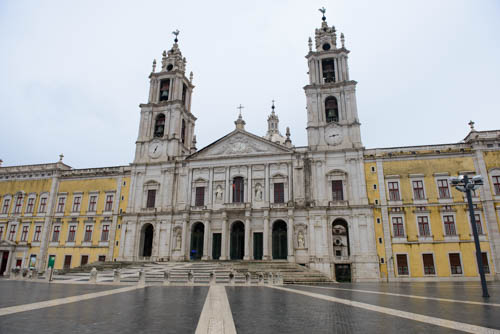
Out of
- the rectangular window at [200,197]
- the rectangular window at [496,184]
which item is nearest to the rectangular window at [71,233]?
the rectangular window at [200,197]

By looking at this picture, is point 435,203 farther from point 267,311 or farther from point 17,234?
point 17,234

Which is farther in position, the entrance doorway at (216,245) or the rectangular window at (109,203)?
the rectangular window at (109,203)

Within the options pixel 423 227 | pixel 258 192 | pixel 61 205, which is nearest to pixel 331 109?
pixel 258 192

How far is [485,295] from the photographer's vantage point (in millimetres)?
13023

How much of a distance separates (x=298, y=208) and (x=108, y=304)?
78.4 ft

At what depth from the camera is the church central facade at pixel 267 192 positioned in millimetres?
31203

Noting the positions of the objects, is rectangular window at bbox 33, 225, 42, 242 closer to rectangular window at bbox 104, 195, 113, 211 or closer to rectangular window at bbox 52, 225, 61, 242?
rectangular window at bbox 52, 225, 61, 242

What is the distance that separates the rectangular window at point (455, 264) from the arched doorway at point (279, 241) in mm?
14523

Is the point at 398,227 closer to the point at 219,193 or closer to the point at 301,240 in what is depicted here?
the point at 301,240

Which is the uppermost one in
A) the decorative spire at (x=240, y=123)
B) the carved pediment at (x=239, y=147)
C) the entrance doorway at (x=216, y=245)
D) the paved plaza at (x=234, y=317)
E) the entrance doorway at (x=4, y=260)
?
the decorative spire at (x=240, y=123)

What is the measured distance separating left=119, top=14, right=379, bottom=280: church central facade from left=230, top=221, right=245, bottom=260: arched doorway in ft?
0.34

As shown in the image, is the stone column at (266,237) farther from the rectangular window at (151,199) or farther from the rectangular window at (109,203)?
the rectangular window at (109,203)

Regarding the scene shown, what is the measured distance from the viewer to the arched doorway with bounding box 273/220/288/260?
32.3 m

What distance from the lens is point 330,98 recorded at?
36.4m
